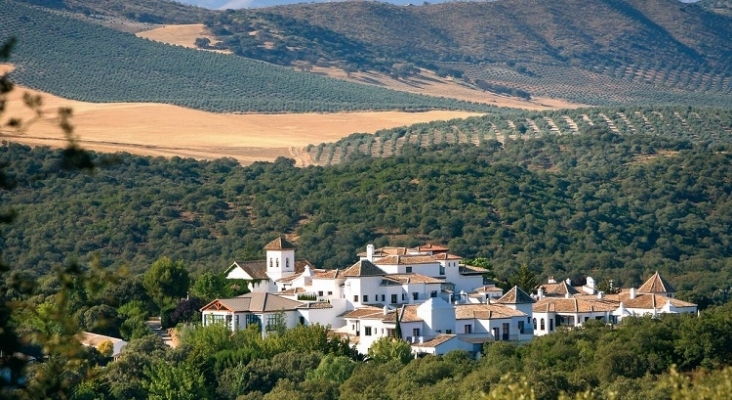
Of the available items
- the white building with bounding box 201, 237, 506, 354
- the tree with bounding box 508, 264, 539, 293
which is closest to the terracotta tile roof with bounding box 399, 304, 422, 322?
the white building with bounding box 201, 237, 506, 354

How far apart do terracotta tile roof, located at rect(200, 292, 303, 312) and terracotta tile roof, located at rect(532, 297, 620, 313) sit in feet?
31.0

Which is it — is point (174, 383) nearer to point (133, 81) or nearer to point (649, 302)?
point (649, 302)

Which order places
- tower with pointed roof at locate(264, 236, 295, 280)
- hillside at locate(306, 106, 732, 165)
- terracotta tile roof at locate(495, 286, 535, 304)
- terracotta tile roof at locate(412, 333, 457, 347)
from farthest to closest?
hillside at locate(306, 106, 732, 165) → tower with pointed roof at locate(264, 236, 295, 280) → terracotta tile roof at locate(495, 286, 535, 304) → terracotta tile roof at locate(412, 333, 457, 347)

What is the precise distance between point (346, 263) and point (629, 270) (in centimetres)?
1503

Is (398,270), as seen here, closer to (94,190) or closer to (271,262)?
(271,262)

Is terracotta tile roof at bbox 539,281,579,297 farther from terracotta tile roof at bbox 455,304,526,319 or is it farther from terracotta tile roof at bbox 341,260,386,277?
terracotta tile roof at bbox 341,260,386,277

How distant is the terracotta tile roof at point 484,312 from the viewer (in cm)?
6256

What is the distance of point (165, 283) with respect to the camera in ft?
230

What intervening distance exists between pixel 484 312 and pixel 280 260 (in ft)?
36.5

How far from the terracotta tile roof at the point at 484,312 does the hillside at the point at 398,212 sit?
20.3m

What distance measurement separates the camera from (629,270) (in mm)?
91188

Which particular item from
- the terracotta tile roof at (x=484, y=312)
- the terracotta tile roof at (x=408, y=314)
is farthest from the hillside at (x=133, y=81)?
the terracotta tile roof at (x=408, y=314)

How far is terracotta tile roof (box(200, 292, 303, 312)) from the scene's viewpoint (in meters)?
64.1

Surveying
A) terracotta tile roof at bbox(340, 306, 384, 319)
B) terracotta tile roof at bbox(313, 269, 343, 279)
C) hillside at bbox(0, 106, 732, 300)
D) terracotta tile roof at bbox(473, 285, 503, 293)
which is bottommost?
hillside at bbox(0, 106, 732, 300)
